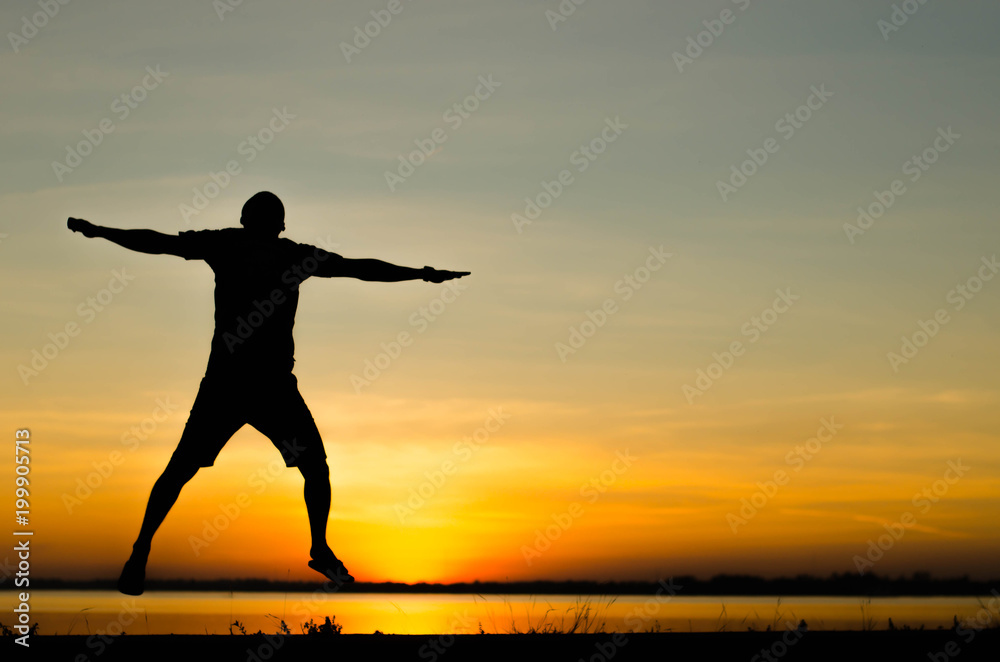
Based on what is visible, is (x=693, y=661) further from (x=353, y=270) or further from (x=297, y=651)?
(x=353, y=270)

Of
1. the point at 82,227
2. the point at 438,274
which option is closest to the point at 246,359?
the point at 82,227

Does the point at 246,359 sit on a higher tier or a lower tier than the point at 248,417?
higher

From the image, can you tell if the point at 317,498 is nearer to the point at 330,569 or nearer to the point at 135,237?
the point at 330,569

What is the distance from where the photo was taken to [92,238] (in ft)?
23.6

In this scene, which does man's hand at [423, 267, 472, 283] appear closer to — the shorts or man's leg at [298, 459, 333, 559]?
the shorts

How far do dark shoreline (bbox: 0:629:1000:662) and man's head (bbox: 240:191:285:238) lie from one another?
2920mm

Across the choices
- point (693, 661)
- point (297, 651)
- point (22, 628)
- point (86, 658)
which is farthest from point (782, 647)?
point (22, 628)

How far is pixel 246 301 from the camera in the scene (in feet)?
25.4

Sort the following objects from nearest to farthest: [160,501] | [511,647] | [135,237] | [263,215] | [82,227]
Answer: [511,647], [82,227], [135,237], [160,501], [263,215]

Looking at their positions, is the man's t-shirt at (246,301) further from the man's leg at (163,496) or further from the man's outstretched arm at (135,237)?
the man's leg at (163,496)

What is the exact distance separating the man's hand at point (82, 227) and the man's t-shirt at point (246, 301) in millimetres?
Answer: 625

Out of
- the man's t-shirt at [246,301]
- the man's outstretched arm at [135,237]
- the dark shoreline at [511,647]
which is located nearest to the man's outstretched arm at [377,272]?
the man's t-shirt at [246,301]

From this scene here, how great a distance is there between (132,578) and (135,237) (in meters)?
2.40

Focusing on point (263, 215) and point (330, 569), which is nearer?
point (263, 215)
